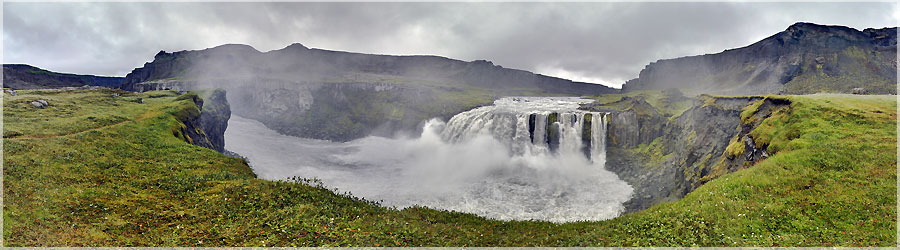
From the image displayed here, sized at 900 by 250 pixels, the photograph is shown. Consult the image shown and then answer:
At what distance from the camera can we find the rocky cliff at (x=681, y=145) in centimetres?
3050

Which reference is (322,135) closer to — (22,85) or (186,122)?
(186,122)

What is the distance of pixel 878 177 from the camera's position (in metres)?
14.1

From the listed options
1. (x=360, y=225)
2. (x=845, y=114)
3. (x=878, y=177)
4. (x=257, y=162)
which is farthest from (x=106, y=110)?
(x=845, y=114)

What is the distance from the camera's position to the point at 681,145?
157ft

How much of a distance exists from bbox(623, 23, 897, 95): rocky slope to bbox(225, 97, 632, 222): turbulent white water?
218ft

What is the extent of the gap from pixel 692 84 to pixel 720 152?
18009cm

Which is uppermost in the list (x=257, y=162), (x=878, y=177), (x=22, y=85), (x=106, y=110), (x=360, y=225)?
(x=22, y=85)

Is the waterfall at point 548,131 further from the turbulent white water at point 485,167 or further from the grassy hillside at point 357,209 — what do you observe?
the grassy hillside at point 357,209

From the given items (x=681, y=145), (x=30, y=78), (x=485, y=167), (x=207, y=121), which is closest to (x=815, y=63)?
(x=681, y=145)

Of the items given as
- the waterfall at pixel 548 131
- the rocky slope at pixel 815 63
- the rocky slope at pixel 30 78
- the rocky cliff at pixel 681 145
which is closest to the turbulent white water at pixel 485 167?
the waterfall at pixel 548 131

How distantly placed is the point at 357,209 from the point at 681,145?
49261 millimetres

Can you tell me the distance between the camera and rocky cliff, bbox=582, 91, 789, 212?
30.5 m

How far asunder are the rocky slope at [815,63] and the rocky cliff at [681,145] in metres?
51.6

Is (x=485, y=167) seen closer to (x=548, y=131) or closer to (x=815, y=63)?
(x=548, y=131)
